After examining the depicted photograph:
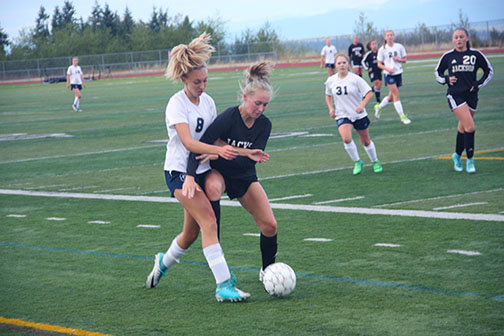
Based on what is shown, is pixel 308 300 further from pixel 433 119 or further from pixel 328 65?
pixel 328 65

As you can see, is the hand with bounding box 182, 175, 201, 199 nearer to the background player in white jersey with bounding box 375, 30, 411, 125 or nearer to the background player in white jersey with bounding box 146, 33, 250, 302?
the background player in white jersey with bounding box 146, 33, 250, 302

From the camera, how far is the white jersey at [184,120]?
600 centimetres

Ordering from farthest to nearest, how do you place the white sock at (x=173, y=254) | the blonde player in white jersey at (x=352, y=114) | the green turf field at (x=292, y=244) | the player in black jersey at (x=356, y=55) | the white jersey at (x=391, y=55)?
the player in black jersey at (x=356, y=55), the white jersey at (x=391, y=55), the blonde player in white jersey at (x=352, y=114), the white sock at (x=173, y=254), the green turf field at (x=292, y=244)

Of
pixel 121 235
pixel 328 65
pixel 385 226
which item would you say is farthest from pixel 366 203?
pixel 328 65

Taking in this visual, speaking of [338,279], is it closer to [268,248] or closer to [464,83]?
[268,248]

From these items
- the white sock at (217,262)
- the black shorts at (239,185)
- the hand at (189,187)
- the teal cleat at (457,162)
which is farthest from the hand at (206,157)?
the teal cleat at (457,162)

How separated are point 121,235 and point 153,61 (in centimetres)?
7274

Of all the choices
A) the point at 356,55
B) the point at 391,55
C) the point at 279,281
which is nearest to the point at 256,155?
the point at 279,281

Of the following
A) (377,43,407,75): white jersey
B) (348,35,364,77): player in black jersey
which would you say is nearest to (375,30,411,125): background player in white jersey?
(377,43,407,75): white jersey

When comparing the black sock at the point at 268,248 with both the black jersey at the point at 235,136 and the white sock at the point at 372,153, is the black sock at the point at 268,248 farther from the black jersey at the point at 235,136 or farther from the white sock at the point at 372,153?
the white sock at the point at 372,153

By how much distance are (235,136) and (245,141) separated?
0.28ft

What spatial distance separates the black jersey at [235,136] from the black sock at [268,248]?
0.60 m

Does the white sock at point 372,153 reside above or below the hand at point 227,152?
below

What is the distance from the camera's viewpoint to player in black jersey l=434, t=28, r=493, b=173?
11.6 m
